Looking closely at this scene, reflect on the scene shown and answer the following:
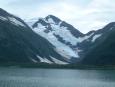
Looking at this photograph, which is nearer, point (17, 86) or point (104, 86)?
point (17, 86)

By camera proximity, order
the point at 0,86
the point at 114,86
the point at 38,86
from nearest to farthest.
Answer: the point at 0,86, the point at 38,86, the point at 114,86

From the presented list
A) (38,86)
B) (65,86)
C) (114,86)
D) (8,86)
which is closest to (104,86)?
(114,86)

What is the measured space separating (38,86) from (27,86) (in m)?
3.56

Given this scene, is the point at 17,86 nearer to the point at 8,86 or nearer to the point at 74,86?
the point at 8,86

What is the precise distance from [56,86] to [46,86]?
291 centimetres

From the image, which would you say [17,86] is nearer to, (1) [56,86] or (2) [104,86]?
(1) [56,86]

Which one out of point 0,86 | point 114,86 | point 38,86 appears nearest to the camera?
point 0,86

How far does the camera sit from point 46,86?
9944 centimetres

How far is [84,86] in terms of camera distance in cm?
10612

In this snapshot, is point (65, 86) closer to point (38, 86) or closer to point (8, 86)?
point (38, 86)

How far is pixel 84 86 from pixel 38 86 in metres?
14.4

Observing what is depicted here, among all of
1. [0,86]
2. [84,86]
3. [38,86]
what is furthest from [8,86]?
[84,86]

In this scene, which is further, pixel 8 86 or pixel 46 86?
pixel 46 86

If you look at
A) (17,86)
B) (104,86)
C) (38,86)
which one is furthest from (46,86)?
(104,86)
